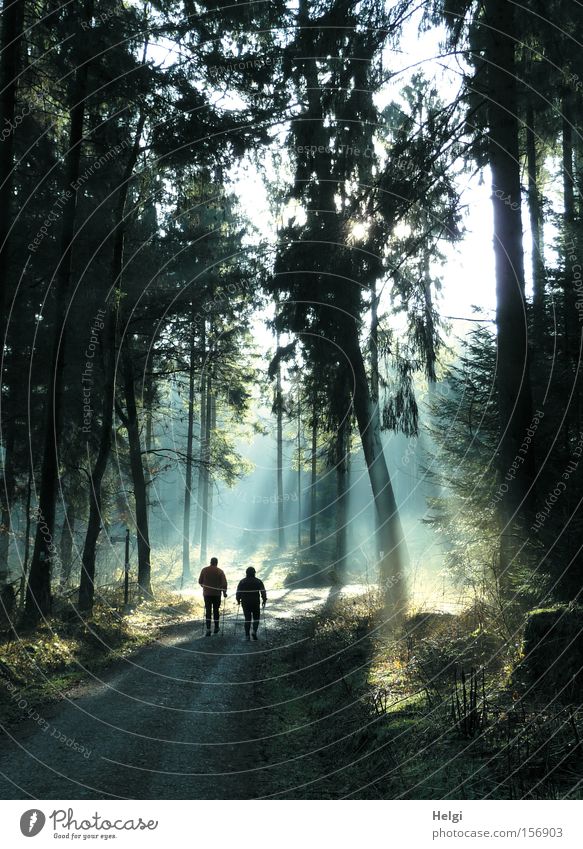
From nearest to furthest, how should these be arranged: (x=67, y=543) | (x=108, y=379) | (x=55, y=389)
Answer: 1. (x=55, y=389)
2. (x=108, y=379)
3. (x=67, y=543)

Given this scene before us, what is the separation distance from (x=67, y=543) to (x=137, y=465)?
760 centimetres

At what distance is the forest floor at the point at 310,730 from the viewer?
18.4 ft

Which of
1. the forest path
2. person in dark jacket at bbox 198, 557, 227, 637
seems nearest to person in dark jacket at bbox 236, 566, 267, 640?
person in dark jacket at bbox 198, 557, 227, 637

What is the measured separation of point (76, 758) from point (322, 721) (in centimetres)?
314

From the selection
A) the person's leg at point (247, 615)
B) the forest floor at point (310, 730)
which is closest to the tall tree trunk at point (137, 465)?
the person's leg at point (247, 615)

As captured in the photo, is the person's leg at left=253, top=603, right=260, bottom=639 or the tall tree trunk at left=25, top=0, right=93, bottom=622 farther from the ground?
the tall tree trunk at left=25, top=0, right=93, bottom=622

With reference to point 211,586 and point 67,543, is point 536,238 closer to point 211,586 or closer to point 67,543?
point 211,586

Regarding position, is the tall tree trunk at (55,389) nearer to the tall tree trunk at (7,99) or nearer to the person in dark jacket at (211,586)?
the tall tree trunk at (7,99)

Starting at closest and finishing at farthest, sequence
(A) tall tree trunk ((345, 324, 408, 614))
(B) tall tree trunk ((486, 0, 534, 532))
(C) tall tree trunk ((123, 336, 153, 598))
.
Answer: (B) tall tree trunk ((486, 0, 534, 532)), (A) tall tree trunk ((345, 324, 408, 614)), (C) tall tree trunk ((123, 336, 153, 598))

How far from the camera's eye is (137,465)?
2423cm

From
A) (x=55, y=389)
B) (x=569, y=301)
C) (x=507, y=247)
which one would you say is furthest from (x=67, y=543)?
(x=507, y=247)

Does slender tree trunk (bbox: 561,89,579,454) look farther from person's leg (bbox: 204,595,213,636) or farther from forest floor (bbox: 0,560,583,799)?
person's leg (bbox: 204,595,213,636)

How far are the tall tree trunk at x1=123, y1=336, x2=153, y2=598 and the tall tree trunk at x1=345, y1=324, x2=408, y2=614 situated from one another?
8359mm

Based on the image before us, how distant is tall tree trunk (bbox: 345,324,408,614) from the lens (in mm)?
15867
